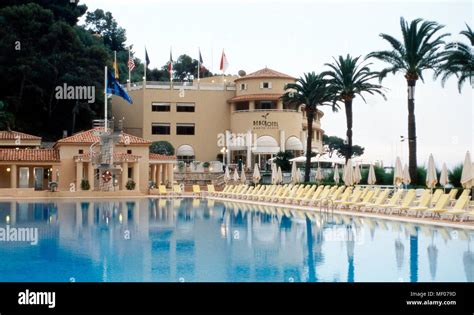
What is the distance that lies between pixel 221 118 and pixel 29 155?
24704 millimetres

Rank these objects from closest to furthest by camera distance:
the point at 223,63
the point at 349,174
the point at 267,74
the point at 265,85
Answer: the point at 349,174, the point at 223,63, the point at 267,74, the point at 265,85

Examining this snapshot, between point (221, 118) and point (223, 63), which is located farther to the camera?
point (221, 118)

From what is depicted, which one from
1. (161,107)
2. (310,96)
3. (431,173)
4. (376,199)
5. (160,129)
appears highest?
(161,107)

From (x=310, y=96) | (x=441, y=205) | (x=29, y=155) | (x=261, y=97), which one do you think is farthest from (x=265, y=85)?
(x=441, y=205)

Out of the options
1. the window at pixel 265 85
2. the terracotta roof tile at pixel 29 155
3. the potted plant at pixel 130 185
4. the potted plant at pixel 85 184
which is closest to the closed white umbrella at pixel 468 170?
the potted plant at pixel 130 185

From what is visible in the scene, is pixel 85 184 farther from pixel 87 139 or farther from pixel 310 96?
pixel 310 96

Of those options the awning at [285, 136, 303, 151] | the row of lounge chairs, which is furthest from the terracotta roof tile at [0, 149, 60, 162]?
the awning at [285, 136, 303, 151]

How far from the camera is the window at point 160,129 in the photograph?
63.5 m

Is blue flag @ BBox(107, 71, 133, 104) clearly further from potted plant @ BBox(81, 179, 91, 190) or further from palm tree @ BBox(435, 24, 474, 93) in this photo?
palm tree @ BBox(435, 24, 474, 93)

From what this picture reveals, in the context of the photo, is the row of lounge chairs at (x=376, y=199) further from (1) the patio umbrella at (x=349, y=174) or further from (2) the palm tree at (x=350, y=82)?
(2) the palm tree at (x=350, y=82)

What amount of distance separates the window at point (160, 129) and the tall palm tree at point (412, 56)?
35.4 m

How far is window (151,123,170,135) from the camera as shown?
208ft

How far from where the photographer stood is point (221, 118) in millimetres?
65688
